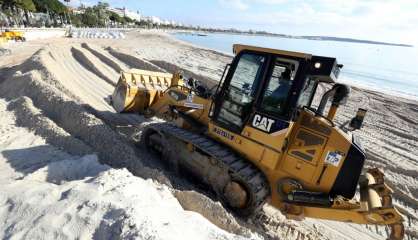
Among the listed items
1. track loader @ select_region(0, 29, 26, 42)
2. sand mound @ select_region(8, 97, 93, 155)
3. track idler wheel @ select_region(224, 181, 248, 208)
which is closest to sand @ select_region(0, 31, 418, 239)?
sand mound @ select_region(8, 97, 93, 155)

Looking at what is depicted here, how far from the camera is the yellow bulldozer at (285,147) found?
487 centimetres

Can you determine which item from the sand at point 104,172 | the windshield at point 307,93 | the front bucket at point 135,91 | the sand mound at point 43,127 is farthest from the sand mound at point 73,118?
the windshield at point 307,93

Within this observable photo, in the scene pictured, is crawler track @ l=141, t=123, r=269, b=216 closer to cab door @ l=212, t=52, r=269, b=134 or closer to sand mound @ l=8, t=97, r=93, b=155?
cab door @ l=212, t=52, r=269, b=134

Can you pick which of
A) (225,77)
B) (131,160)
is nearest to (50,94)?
(131,160)

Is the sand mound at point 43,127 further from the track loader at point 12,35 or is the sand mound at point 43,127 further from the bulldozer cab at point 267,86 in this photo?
the track loader at point 12,35

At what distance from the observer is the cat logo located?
5.16 m

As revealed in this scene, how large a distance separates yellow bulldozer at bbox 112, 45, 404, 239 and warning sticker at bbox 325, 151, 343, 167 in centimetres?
1

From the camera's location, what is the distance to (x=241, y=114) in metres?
5.51

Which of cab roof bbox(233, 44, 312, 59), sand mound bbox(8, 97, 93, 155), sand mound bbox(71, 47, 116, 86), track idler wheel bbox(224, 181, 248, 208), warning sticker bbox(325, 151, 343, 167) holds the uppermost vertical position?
cab roof bbox(233, 44, 312, 59)

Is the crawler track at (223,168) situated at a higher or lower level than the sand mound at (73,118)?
higher

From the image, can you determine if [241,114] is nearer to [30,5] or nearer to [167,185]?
[167,185]

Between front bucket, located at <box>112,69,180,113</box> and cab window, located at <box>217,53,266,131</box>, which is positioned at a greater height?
cab window, located at <box>217,53,266,131</box>

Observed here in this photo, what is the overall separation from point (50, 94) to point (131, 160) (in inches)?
177

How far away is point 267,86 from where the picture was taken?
5188 mm
